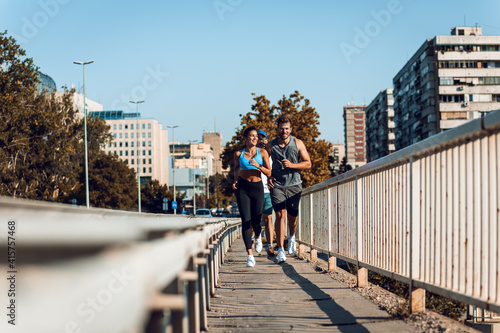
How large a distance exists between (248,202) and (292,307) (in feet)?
12.9

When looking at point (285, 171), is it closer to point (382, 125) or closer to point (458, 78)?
point (458, 78)

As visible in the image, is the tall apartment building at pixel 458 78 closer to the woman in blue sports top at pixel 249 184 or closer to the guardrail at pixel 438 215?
the woman in blue sports top at pixel 249 184

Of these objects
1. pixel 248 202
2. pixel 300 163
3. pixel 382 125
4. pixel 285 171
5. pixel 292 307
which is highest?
pixel 382 125

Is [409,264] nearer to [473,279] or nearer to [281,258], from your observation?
[473,279]

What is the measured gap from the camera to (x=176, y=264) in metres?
2.24

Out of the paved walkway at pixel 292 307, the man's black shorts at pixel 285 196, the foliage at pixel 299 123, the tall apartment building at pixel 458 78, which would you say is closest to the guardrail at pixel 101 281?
the paved walkway at pixel 292 307

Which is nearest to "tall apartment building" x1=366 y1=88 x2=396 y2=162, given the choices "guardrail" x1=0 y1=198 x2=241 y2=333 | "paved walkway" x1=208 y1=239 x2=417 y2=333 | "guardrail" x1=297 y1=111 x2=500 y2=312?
"paved walkway" x1=208 y1=239 x2=417 y2=333

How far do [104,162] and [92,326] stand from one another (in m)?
85.0

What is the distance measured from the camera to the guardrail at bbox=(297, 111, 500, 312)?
12.5 feet

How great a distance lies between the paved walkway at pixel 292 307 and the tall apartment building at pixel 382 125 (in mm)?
141217

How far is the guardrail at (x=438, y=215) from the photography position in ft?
12.5

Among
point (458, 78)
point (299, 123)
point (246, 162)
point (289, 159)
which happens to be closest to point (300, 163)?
point (289, 159)

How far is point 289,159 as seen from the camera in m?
9.97

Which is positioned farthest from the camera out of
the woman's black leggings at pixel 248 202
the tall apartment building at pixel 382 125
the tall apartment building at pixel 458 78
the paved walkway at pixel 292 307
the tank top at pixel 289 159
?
the tall apartment building at pixel 382 125
